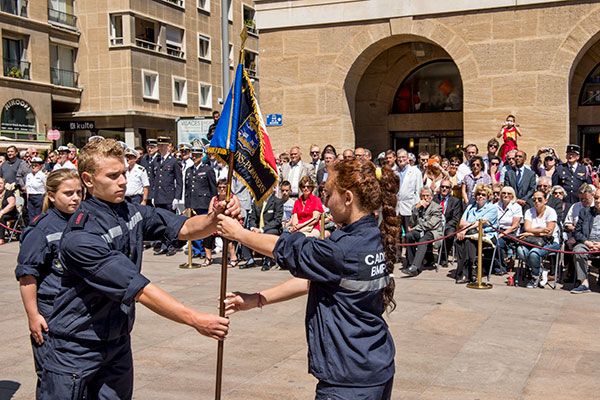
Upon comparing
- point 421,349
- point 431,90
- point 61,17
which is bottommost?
point 421,349

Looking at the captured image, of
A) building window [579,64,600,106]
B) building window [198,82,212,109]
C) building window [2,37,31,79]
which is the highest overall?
building window [2,37,31,79]

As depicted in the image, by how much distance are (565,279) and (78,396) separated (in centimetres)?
854

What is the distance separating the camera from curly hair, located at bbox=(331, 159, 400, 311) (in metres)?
3.37

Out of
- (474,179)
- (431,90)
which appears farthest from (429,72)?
(474,179)

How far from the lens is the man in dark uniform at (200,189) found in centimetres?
1352

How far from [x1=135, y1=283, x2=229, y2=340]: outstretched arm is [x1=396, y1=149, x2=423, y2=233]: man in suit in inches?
360

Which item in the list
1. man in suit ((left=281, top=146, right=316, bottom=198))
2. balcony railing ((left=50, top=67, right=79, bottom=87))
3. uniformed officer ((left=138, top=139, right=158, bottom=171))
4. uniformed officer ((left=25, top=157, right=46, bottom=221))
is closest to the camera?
man in suit ((left=281, top=146, right=316, bottom=198))

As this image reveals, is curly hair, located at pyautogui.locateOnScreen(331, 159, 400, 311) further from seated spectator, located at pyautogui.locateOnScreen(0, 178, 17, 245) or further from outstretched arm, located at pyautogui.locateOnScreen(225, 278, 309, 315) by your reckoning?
seated spectator, located at pyautogui.locateOnScreen(0, 178, 17, 245)

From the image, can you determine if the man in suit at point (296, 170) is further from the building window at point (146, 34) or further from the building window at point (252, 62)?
the building window at point (252, 62)

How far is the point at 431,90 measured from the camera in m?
18.7

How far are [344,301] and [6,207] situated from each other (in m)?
14.4

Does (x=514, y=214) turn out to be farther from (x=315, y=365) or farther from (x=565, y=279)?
(x=315, y=365)

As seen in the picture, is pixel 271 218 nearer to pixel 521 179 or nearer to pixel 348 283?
pixel 521 179

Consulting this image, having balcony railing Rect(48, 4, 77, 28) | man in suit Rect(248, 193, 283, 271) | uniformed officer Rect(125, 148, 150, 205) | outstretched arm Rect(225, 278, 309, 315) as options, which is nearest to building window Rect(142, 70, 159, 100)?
balcony railing Rect(48, 4, 77, 28)
